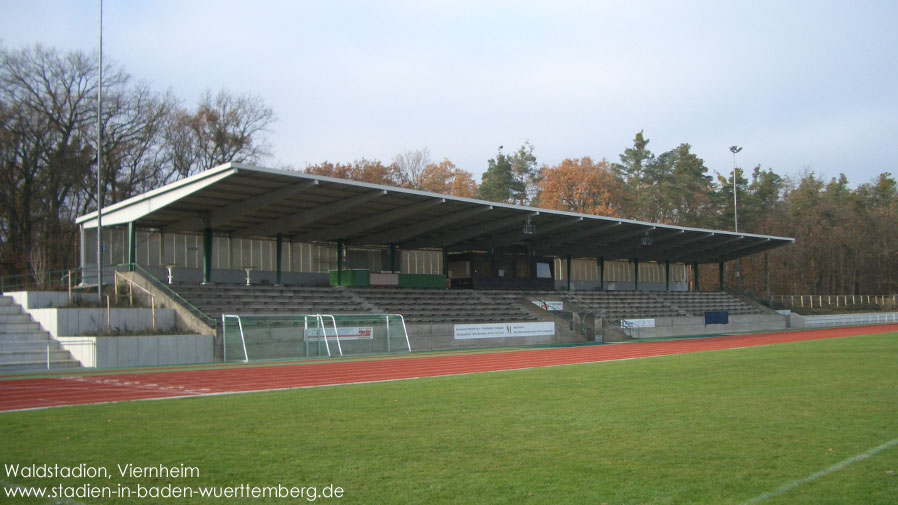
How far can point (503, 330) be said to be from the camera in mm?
37875

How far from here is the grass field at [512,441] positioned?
613cm

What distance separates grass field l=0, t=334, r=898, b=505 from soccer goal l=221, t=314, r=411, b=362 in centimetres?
1355

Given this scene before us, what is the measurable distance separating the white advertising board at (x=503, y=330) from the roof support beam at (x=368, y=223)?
242 inches

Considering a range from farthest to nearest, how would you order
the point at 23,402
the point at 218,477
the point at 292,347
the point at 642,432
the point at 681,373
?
the point at 292,347 → the point at 681,373 → the point at 23,402 → the point at 642,432 → the point at 218,477

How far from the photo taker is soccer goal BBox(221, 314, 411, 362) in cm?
2662

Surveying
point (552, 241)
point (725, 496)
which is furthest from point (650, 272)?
point (725, 496)

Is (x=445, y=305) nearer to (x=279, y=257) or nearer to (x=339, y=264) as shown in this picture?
(x=339, y=264)

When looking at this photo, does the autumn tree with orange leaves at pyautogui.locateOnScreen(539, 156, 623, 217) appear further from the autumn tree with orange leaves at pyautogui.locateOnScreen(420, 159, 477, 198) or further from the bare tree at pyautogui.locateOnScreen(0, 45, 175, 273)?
the bare tree at pyautogui.locateOnScreen(0, 45, 175, 273)

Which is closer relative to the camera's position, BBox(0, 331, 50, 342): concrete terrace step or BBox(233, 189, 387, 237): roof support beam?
BBox(0, 331, 50, 342): concrete terrace step

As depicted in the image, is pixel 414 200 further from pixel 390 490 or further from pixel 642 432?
pixel 390 490

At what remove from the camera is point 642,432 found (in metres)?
8.66

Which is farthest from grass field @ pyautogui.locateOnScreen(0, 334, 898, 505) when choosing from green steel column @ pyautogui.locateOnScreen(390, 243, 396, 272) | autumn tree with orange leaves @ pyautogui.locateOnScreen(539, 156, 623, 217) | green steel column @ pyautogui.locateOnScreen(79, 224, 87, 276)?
autumn tree with orange leaves @ pyautogui.locateOnScreen(539, 156, 623, 217)

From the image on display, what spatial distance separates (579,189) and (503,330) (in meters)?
36.5

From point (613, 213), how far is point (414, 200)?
41.1 m
